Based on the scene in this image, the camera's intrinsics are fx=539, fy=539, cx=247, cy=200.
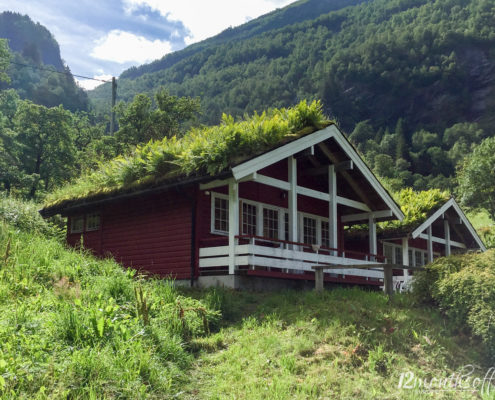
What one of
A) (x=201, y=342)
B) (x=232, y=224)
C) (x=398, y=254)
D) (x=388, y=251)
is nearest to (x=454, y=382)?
→ (x=201, y=342)

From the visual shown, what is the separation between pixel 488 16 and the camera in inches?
4582

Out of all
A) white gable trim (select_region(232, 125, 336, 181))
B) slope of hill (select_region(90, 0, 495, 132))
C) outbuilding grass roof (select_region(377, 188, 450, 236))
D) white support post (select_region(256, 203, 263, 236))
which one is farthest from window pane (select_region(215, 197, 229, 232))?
slope of hill (select_region(90, 0, 495, 132))

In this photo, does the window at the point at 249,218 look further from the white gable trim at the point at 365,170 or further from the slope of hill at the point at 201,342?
the slope of hill at the point at 201,342

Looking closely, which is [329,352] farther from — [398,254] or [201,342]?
[398,254]

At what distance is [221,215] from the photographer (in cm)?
1608

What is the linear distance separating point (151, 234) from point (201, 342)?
7325mm


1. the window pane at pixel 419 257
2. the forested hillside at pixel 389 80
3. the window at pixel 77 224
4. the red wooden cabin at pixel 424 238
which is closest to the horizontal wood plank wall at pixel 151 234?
the window at pixel 77 224

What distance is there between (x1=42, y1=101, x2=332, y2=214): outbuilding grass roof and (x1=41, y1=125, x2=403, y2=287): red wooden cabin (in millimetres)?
230

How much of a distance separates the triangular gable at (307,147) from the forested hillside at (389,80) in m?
75.3

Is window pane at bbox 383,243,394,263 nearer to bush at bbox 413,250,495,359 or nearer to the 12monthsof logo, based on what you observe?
bush at bbox 413,250,495,359

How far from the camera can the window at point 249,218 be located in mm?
16766

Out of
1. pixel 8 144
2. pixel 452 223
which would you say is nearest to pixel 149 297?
pixel 452 223

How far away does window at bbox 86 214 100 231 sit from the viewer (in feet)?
61.3

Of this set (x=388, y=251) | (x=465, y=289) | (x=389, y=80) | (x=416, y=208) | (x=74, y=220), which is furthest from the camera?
(x=389, y=80)
